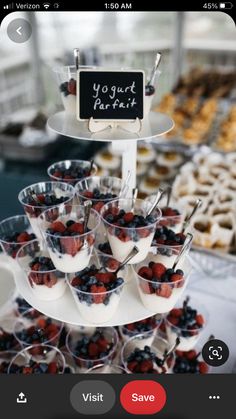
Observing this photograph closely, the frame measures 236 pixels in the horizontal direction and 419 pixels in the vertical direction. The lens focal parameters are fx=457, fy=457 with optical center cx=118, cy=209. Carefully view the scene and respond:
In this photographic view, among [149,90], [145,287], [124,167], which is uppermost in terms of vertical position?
[149,90]

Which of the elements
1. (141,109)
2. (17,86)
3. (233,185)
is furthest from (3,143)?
(141,109)

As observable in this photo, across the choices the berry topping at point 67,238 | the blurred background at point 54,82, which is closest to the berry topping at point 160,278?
the berry topping at point 67,238

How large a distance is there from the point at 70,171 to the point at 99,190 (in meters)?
0.08

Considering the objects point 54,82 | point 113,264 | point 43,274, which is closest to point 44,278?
point 43,274

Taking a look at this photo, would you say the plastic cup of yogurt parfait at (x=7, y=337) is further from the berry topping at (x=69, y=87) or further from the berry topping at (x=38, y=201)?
the berry topping at (x=69, y=87)

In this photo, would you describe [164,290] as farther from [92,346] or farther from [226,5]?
[226,5]

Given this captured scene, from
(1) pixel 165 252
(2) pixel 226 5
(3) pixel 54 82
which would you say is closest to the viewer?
(2) pixel 226 5

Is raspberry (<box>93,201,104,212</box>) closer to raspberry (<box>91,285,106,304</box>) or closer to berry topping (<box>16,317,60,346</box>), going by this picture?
raspberry (<box>91,285,106,304</box>)

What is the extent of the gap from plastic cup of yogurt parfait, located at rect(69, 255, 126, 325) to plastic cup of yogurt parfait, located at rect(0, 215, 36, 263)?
0.46 feet

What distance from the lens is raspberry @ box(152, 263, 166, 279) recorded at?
686 millimetres

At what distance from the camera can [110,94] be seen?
661 mm

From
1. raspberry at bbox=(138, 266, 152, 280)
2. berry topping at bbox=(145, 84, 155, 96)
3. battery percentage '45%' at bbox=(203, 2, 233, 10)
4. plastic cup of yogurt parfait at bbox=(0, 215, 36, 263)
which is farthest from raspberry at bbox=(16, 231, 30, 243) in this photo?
battery percentage '45%' at bbox=(203, 2, 233, 10)

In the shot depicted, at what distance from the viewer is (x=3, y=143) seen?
6.43ft

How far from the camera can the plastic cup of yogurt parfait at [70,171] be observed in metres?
0.83
